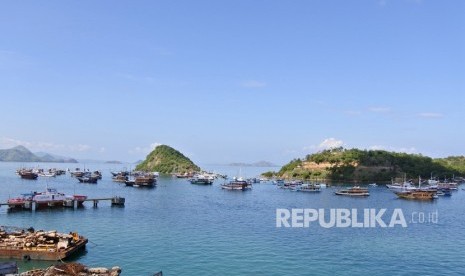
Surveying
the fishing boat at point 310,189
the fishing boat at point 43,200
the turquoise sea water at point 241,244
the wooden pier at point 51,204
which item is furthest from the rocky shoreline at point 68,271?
the fishing boat at point 310,189

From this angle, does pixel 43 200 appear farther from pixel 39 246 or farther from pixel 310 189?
pixel 310 189

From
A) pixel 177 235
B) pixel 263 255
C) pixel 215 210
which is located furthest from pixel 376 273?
pixel 215 210

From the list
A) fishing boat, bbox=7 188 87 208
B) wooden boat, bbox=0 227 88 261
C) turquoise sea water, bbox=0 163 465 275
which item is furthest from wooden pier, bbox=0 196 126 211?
wooden boat, bbox=0 227 88 261

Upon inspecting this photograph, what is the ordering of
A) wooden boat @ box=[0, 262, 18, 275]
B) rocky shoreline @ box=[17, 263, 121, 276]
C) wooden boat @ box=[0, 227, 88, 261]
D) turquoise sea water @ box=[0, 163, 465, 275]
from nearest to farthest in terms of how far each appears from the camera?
rocky shoreline @ box=[17, 263, 121, 276], wooden boat @ box=[0, 262, 18, 275], wooden boat @ box=[0, 227, 88, 261], turquoise sea water @ box=[0, 163, 465, 275]

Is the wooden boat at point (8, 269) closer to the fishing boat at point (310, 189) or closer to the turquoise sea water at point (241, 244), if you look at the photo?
the turquoise sea water at point (241, 244)

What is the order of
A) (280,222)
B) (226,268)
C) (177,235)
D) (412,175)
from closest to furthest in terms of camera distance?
(226,268)
(177,235)
(280,222)
(412,175)

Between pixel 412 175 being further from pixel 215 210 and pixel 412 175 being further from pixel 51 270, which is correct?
pixel 51 270

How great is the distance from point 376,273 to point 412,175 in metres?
177

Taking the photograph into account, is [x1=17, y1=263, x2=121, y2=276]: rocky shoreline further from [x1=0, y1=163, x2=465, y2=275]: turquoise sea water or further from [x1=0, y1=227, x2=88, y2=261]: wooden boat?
[x1=0, y1=227, x2=88, y2=261]: wooden boat

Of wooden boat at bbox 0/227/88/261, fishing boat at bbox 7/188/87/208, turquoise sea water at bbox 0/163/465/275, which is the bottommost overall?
turquoise sea water at bbox 0/163/465/275

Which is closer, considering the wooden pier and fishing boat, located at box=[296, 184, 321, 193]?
the wooden pier

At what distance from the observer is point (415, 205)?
103 meters

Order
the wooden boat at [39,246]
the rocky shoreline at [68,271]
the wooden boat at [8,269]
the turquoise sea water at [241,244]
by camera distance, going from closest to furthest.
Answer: the rocky shoreline at [68,271]
the wooden boat at [8,269]
the wooden boat at [39,246]
the turquoise sea water at [241,244]

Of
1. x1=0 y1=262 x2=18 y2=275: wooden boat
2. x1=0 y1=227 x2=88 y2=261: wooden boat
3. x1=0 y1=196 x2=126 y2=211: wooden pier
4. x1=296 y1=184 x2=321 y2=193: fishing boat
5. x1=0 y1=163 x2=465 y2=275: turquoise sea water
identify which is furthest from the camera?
x1=296 y1=184 x2=321 y2=193: fishing boat
